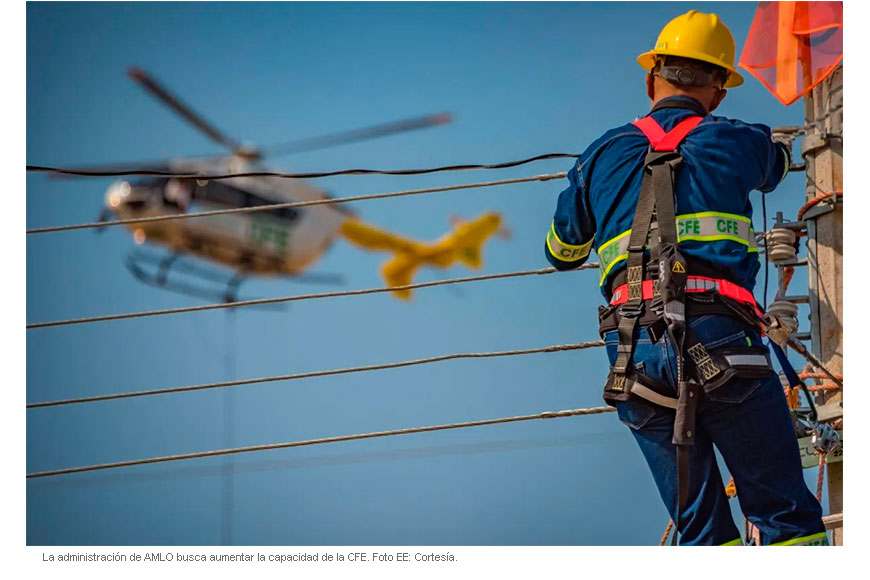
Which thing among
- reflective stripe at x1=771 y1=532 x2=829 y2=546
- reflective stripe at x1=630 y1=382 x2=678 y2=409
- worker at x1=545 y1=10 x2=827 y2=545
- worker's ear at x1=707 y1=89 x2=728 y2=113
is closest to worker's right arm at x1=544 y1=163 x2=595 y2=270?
worker at x1=545 y1=10 x2=827 y2=545

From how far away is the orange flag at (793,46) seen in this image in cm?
500

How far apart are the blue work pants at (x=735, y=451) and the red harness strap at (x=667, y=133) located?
0.63 meters

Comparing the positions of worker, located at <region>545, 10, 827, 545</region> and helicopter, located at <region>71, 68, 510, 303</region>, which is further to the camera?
helicopter, located at <region>71, 68, 510, 303</region>

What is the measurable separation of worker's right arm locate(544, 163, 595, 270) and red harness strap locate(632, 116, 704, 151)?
33cm

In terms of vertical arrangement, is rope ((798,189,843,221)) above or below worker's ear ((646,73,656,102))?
below

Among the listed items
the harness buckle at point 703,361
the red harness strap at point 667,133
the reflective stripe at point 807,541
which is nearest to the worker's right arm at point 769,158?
the red harness strap at point 667,133

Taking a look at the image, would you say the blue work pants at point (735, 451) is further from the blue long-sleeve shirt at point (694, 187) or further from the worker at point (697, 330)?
the blue long-sleeve shirt at point (694, 187)

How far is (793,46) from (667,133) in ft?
4.69

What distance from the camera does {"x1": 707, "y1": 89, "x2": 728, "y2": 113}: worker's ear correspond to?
4.30 metres

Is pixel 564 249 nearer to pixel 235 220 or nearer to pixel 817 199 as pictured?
pixel 817 199

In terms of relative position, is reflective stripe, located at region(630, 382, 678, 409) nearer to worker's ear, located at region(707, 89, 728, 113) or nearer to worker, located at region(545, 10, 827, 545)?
worker, located at region(545, 10, 827, 545)

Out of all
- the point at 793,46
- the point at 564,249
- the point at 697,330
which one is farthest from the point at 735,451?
the point at 793,46
